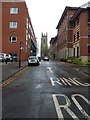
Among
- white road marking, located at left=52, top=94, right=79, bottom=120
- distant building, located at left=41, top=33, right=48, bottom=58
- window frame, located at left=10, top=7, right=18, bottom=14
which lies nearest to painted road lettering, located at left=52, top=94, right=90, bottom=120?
white road marking, located at left=52, top=94, right=79, bottom=120

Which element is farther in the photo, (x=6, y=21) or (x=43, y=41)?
(x=43, y=41)

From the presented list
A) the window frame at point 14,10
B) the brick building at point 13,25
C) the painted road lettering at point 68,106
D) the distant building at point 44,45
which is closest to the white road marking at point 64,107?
the painted road lettering at point 68,106

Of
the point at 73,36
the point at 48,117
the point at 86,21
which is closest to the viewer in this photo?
the point at 48,117

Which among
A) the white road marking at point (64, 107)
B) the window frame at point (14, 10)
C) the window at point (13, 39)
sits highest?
the window frame at point (14, 10)

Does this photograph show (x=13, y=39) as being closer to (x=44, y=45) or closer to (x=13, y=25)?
(x=13, y=25)

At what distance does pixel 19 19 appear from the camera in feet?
196

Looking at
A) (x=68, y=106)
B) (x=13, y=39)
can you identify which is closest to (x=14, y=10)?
(x=13, y=39)

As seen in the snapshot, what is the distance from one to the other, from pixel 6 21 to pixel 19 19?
3.34 m

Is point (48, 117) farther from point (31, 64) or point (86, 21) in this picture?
point (86, 21)

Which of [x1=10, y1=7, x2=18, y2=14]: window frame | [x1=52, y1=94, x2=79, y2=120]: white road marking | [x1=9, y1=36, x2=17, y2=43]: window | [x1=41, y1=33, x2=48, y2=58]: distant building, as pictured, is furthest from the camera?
[x1=41, y1=33, x2=48, y2=58]: distant building

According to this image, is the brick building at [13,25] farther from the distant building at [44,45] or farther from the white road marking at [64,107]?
the distant building at [44,45]

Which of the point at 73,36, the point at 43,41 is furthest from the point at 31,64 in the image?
the point at 43,41

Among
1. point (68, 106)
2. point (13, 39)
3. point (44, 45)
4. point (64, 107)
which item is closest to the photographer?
point (64, 107)

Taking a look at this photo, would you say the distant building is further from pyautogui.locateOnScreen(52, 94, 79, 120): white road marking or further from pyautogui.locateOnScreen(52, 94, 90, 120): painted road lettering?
pyautogui.locateOnScreen(52, 94, 79, 120): white road marking
